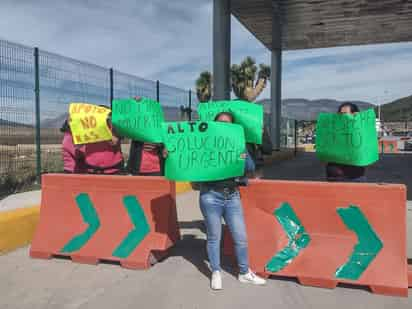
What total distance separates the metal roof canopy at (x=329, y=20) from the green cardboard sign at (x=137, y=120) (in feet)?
34.3

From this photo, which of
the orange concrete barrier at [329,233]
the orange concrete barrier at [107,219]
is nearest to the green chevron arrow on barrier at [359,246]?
the orange concrete barrier at [329,233]

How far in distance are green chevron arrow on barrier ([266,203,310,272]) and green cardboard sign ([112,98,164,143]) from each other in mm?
1711

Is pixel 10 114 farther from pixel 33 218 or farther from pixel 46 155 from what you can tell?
pixel 33 218

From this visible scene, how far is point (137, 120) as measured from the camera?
5.07m

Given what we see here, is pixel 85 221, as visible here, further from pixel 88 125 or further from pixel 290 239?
pixel 290 239

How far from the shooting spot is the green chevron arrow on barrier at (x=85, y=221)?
497 centimetres

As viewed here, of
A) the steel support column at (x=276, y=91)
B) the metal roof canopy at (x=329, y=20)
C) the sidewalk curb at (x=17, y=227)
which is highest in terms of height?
the metal roof canopy at (x=329, y=20)

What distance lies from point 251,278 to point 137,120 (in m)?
2.26

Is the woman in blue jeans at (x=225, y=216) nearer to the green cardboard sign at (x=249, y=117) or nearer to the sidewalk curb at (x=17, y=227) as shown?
the green cardboard sign at (x=249, y=117)

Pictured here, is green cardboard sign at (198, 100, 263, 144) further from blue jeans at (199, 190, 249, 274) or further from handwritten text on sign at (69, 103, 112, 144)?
handwritten text on sign at (69, 103, 112, 144)

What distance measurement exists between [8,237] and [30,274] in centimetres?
106

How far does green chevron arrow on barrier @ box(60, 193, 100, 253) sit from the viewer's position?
4973 mm

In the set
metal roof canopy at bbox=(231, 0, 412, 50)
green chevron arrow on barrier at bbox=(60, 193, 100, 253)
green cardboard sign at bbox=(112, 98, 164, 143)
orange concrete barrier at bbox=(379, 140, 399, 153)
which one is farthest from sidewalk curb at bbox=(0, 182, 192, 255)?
orange concrete barrier at bbox=(379, 140, 399, 153)

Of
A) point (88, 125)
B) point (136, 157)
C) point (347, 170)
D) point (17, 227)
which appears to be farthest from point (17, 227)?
point (347, 170)
